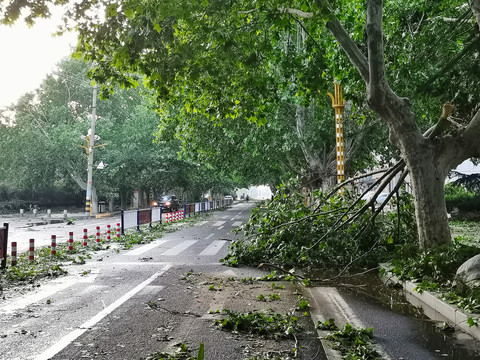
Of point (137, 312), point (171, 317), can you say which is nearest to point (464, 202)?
point (171, 317)

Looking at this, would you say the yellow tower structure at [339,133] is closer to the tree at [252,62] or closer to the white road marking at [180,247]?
the tree at [252,62]

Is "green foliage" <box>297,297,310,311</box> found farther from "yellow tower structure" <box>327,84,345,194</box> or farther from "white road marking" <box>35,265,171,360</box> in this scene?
"yellow tower structure" <box>327,84,345,194</box>

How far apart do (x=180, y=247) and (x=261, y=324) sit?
31.7 ft

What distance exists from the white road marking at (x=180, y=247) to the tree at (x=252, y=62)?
14.2ft

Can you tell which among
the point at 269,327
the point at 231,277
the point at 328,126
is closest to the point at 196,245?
the point at 231,277

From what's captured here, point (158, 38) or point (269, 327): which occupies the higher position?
point (158, 38)

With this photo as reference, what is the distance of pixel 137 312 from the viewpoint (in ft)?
20.8

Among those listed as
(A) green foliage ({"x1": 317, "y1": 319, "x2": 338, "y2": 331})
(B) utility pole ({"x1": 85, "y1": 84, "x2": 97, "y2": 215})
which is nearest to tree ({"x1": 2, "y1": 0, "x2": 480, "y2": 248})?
(A) green foliage ({"x1": 317, "y1": 319, "x2": 338, "y2": 331})

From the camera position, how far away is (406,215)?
10805mm

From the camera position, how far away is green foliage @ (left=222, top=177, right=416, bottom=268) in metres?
10.4

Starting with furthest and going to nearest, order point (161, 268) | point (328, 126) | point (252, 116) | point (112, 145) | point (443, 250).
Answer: point (112, 145) → point (328, 126) → point (252, 116) → point (161, 268) → point (443, 250)

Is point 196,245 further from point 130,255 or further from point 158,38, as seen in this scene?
point 158,38

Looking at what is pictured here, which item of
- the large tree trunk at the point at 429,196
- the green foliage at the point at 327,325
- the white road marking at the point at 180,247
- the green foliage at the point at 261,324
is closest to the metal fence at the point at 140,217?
Answer: the white road marking at the point at 180,247

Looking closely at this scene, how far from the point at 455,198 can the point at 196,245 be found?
15805 mm
